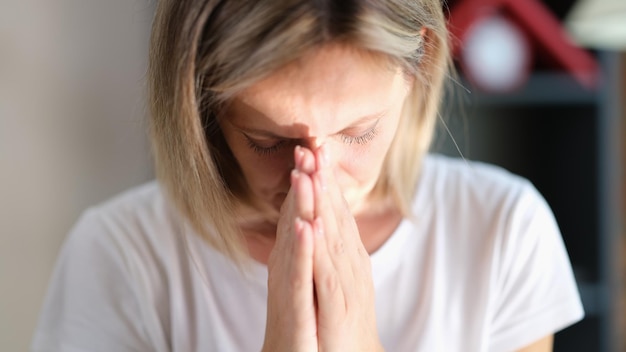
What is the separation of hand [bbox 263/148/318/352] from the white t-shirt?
0.39 feet

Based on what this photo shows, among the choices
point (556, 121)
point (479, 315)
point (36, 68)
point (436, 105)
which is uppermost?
point (36, 68)

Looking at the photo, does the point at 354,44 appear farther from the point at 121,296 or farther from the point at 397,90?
the point at 121,296

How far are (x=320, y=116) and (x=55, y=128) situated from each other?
1176 mm

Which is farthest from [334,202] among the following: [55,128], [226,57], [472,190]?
[55,128]

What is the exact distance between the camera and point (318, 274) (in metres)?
0.68

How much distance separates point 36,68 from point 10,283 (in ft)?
1.56

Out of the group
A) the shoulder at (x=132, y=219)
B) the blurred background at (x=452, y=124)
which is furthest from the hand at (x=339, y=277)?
the blurred background at (x=452, y=124)

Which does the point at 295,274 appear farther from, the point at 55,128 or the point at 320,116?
the point at 55,128

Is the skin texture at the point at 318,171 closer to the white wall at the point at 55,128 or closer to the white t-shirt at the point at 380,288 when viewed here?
the white t-shirt at the point at 380,288

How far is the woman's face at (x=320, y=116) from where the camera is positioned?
1.97ft

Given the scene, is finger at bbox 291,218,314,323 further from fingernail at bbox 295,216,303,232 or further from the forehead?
the forehead

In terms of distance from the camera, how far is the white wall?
1586 millimetres

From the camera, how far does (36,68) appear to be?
5.27 ft

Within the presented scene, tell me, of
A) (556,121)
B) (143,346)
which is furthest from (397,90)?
(556,121)
